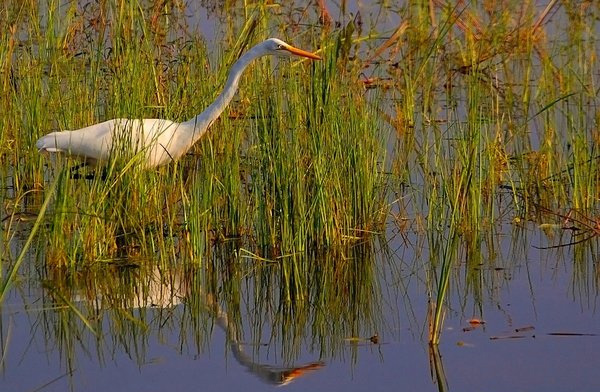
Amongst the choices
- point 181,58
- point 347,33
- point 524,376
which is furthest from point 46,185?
point 524,376

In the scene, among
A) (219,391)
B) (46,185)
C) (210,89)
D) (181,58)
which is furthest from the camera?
(181,58)

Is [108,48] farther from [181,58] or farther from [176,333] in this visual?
[176,333]

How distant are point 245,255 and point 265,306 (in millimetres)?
668

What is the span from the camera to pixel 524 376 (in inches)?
172

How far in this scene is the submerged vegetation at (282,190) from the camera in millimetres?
5484

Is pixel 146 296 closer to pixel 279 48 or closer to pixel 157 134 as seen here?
pixel 157 134

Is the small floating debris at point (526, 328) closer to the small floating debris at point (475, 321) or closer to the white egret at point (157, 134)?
the small floating debris at point (475, 321)

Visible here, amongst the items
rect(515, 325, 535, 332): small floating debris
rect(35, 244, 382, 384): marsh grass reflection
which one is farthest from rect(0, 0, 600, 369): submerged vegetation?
rect(515, 325, 535, 332): small floating debris

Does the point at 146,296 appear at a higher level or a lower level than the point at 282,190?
lower

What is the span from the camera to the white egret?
668 cm

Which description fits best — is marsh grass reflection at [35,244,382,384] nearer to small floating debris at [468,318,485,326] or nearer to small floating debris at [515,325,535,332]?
small floating debris at [468,318,485,326]

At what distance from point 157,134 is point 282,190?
101cm

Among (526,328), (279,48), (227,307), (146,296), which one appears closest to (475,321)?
(526,328)

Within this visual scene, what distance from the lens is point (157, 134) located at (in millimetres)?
6582
